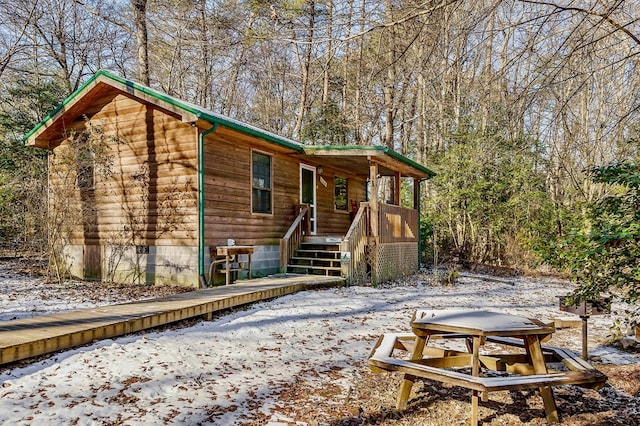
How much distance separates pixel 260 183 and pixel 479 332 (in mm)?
7954

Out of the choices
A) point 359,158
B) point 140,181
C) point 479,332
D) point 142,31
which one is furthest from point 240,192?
point 479,332

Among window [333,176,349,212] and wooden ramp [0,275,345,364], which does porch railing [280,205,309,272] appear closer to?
wooden ramp [0,275,345,364]

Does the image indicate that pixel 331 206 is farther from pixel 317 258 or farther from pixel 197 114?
pixel 197 114

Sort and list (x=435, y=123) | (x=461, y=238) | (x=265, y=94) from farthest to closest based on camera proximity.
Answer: (x=265, y=94)
(x=435, y=123)
(x=461, y=238)

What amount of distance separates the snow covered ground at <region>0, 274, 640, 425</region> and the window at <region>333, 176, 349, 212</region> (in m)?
6.72

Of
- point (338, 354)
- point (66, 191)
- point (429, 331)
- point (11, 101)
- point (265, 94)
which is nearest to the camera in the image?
point (429, 331)

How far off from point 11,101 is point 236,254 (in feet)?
36.9

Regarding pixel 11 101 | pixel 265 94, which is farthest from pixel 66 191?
pixel 265 94

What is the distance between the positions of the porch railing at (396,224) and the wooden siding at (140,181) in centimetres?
485

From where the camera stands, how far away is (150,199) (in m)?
9.38

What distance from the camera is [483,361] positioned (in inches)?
157

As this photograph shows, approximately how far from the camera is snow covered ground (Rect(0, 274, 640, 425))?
11.1ft

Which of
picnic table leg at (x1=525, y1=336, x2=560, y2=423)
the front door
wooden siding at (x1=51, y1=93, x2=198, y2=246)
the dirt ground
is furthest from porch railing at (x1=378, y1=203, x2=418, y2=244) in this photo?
picnic table leg at (x1=525, y1=336, x2=560, y2=423)

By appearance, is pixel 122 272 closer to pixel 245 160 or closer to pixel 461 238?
pixel 245 160
